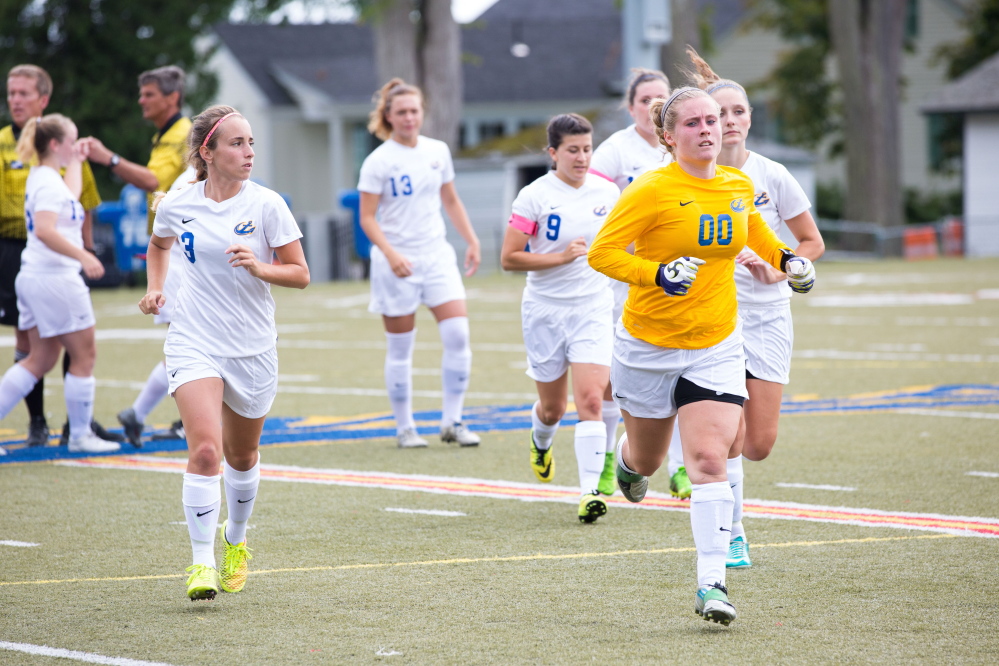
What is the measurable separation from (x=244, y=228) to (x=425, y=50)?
25345mm

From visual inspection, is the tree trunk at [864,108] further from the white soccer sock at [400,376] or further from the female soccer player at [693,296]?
the female soccer player at [693,296]

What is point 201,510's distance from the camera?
17.8 feet

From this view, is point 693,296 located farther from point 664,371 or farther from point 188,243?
point 188,243

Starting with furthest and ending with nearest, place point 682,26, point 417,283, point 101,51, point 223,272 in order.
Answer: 1. point 101,51
2. point 682,26
3. point 417,283
4. point 223,272

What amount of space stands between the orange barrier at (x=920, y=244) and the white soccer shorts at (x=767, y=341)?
1120 inches

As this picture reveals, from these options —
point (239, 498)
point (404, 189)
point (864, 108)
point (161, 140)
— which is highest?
point (864, 108)

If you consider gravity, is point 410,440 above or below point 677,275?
below

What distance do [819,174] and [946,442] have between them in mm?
41973

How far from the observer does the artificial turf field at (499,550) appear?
4.89m

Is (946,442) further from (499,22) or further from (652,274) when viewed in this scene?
(499,22)

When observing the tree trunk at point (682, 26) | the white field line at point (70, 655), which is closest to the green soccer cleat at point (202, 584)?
the white field line at point (70, 655)

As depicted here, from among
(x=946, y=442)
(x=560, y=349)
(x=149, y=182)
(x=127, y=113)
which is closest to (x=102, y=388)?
(x=149, y=182)

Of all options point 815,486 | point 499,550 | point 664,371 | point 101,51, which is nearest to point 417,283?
point 815,486

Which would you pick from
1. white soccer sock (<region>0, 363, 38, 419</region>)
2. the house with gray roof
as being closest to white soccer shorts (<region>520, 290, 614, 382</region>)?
white soccer sock (<region>0, 363, 38, 419</region>)
